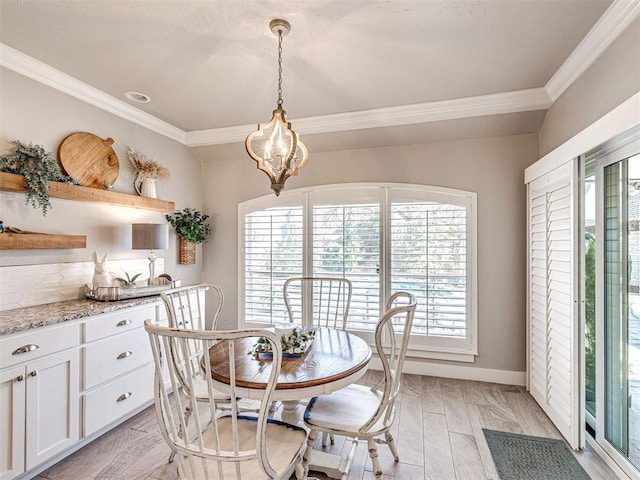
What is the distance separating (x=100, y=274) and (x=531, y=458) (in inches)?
136

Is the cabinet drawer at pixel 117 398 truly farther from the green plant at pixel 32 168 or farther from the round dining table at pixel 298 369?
the green plant at pixel 32 168

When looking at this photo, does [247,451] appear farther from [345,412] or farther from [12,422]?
[12,422]

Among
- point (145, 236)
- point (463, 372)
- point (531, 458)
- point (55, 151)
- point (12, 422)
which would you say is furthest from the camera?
point (463, 372)

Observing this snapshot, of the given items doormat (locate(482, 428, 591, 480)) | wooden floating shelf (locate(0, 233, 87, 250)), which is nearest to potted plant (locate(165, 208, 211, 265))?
wooden floating shelf (locate(0, 233, 87, 250))

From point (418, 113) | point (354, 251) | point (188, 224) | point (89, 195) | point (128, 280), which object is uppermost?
point (418, 113)

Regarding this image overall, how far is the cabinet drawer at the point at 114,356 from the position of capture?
7.54ft

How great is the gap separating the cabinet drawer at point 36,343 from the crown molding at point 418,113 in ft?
8.17

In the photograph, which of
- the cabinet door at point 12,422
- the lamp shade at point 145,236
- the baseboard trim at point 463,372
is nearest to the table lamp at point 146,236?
the lamp shade at point 145,236

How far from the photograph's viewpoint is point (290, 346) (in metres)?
1.95

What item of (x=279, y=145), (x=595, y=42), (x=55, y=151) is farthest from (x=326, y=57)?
(x=55, y=151)

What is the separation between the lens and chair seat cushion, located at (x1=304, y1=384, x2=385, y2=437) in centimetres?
177

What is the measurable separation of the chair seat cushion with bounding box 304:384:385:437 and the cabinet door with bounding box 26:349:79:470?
154 centimetres

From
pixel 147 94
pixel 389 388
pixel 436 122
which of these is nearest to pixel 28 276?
pixel 147 94

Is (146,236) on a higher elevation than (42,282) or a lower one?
higher
